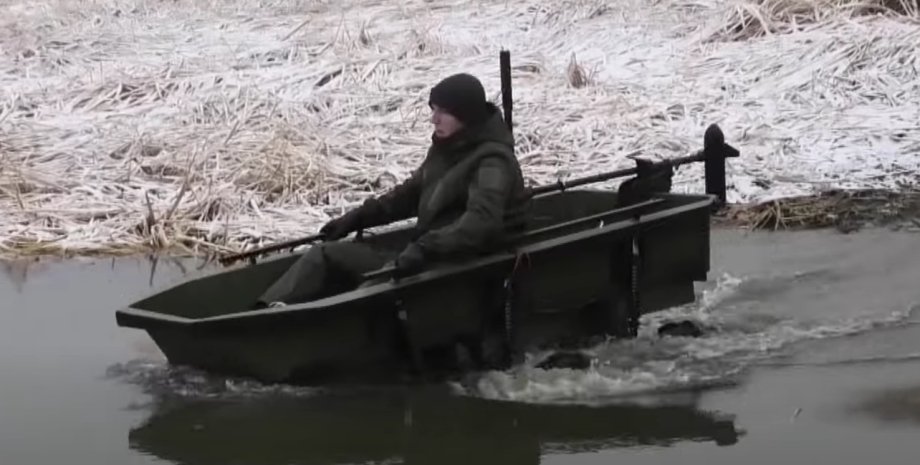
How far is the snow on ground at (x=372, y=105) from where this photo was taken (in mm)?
10852

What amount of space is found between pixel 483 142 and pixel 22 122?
797 centimetres

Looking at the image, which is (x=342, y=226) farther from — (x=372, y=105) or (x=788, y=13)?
(x=788, y=13)

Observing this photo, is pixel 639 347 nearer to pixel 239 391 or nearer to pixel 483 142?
pixel 483 142

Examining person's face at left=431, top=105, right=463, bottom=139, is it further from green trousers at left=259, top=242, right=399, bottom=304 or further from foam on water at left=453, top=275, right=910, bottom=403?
foam on water at left=453, top=275, right=910, bottom=403

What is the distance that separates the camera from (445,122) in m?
6.89

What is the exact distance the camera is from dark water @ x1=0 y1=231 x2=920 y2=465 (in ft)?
19.9

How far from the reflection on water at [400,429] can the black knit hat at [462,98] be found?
1.20 metres

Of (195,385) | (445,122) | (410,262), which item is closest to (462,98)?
(445,122)

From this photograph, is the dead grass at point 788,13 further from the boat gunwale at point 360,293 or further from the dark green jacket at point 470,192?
the dark green jacket at point 470,192

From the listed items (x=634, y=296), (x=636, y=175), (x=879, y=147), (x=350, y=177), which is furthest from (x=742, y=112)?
(x=634, y=296)

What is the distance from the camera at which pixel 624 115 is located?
1271 centimetres

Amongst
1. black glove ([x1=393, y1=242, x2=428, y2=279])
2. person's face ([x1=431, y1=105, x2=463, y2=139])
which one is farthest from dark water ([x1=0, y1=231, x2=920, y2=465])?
person's face ([x1=431, y1=105, x2=463, y2=139])

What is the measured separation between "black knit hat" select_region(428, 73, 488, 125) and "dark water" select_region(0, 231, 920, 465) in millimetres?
1131

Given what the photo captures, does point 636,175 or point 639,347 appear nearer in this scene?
point 639,347
